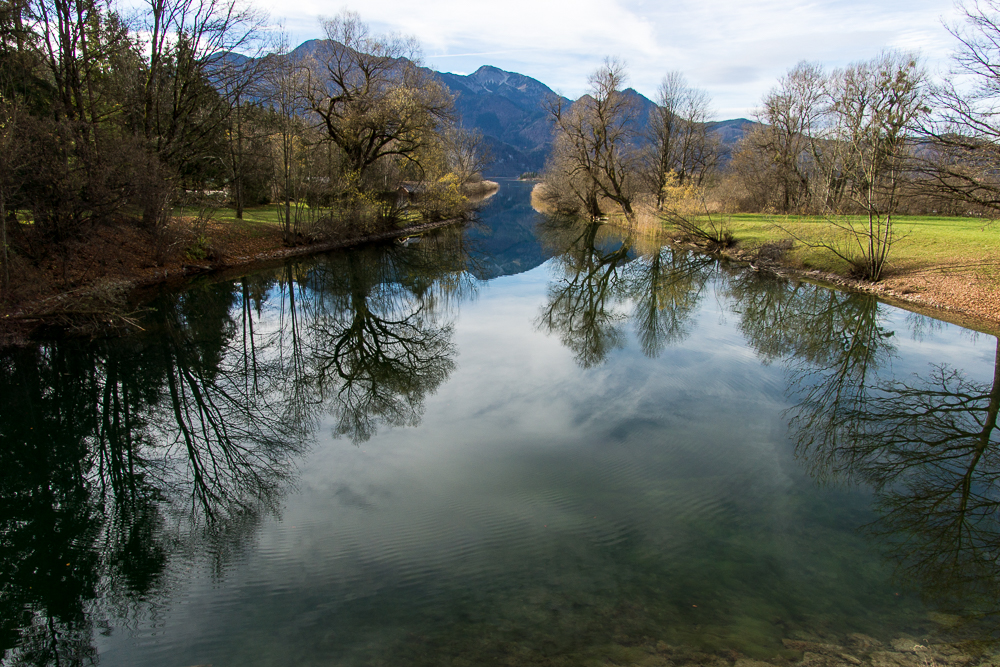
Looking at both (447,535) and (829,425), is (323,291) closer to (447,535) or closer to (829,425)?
(447,535)

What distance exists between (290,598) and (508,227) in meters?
40.9

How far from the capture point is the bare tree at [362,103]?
26953mm

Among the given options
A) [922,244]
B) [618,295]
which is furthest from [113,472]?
[922,244]

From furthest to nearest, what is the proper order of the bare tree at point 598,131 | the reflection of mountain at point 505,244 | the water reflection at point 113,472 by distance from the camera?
the bare tree at point 598,131 < the reflection of mountain at point 505,244 < the water reflection at point 113,472

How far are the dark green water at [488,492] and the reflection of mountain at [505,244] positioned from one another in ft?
38.5

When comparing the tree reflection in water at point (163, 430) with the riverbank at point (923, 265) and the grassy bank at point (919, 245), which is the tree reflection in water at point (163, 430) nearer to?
the riverbank at point (923, 265)

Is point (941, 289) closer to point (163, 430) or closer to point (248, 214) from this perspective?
point (163, 430)

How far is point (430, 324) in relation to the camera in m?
15.4

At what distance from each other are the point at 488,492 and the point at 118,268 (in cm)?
1719

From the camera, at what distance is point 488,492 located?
698 centimetres

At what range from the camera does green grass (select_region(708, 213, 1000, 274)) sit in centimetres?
1816

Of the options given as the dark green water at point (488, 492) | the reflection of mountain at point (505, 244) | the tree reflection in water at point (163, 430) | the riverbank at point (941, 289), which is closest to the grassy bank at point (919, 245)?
the riverbank at point (941, 289)

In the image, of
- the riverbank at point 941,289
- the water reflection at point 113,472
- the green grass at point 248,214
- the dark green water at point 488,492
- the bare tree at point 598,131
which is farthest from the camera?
the bare tree at point 598,131

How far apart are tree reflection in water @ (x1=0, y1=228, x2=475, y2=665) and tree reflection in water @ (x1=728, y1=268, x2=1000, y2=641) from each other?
6991 mm
